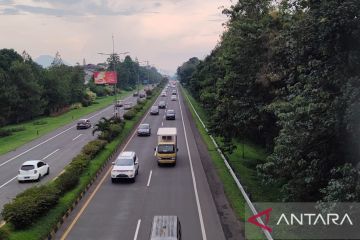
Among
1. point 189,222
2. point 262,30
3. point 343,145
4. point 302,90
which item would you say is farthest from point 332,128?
point 262,30

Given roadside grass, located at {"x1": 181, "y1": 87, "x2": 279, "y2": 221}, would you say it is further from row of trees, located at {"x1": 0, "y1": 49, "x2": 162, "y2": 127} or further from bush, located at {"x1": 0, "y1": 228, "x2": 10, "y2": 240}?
row of trees, located at {"x1": 0, "y1": 49, "x2": 162, "y2": 127}

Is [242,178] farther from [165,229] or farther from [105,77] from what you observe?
[105,77]

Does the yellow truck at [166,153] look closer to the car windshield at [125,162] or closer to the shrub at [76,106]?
the car windshield at [125,162]

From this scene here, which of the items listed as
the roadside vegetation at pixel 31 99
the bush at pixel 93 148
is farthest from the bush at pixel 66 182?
the roadside vegetation at pixel 31 99

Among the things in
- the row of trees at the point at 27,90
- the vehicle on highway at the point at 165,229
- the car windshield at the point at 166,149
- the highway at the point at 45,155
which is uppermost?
the row of trees at the point at 27,90

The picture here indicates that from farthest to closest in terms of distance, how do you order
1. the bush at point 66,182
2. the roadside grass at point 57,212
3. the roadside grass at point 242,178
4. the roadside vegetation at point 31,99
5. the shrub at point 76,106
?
1. the shrub at point 76,106
2. the roadside vegetation at point 31,99
3. the bush at point 66,182
4. the roadside grass at point 242,178
5. the roadside grass at point 57,212

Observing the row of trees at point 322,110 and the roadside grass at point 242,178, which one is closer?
the row of trees at point 322,110

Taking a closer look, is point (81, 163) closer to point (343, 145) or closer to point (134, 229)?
point (134, 229)
